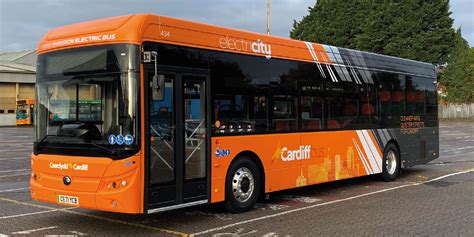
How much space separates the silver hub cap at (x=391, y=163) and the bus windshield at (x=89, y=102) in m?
8.08

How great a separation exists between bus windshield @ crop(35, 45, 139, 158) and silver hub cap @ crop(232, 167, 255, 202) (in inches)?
88.8

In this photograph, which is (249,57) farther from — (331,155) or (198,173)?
(331,155)

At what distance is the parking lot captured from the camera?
7.49 m

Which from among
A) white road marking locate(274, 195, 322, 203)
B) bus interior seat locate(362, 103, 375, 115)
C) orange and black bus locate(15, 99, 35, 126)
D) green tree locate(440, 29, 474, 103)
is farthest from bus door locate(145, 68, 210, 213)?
green tree locate(440, 29, 474, 103)

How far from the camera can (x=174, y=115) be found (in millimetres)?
7559

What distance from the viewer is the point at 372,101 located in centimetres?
1234

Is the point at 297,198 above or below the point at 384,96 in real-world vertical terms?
below

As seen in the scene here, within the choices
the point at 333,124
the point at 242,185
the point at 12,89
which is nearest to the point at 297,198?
the point at 333,124

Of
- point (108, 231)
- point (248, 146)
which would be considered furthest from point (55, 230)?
point (248, 146)

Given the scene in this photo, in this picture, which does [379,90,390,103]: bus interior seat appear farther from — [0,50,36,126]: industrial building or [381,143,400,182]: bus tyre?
[0,50,36,126]: industrial building

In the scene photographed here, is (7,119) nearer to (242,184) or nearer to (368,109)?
(368,109)

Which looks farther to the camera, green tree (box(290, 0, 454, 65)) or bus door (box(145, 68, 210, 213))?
green tree (box(290, 0, 454, 65))

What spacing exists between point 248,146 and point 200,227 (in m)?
1.75

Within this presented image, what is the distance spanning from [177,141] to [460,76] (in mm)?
62880
